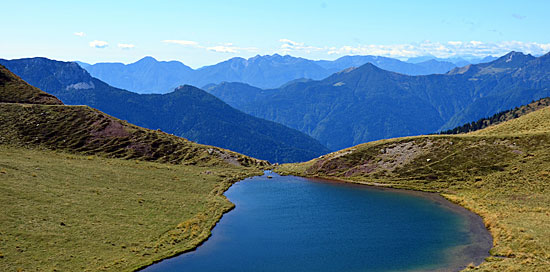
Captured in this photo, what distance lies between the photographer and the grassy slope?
6103 centimetres

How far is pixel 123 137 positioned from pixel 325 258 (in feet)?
324

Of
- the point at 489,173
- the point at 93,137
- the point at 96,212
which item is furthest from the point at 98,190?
the point at 489,173

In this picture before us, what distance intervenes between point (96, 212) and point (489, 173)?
85.0m

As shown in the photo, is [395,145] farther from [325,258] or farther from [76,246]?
[76,246]

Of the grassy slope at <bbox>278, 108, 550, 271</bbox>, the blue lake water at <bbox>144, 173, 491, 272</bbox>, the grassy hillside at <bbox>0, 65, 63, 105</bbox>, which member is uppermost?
the grassy hillside at <bbox>0, 65, 63, 105</bbox>

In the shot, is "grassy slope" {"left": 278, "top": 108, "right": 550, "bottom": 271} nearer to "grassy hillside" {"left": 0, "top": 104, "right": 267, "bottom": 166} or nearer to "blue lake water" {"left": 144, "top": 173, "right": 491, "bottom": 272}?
"blue lake water" {"left": 144, "top": 173, "right": 491, "bottom": 272}

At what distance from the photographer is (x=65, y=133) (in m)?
137

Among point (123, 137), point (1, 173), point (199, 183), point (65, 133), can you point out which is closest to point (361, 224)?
point (199, 183)

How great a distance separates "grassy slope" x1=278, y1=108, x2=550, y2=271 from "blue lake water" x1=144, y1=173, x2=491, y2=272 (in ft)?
14.0

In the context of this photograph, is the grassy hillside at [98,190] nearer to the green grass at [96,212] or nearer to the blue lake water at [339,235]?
the green grass at [96,212]

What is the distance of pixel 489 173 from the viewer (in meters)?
100

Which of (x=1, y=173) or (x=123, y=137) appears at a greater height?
(x=123, y=137)

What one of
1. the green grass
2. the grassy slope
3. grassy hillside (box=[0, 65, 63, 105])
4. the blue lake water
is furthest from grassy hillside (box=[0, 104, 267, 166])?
the blue lake water

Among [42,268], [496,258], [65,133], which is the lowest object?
[42,268]
